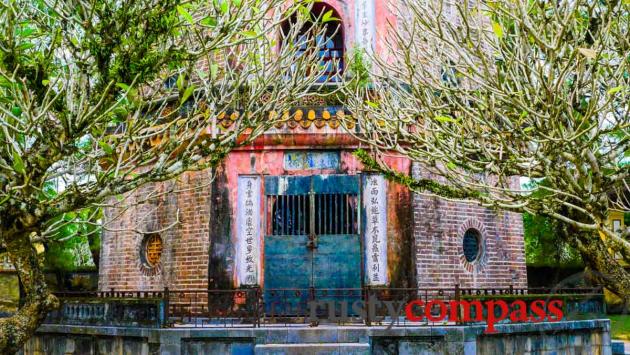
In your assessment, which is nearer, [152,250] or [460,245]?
[460,245]

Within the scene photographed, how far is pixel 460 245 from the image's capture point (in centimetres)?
1587

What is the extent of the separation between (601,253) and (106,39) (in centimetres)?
675

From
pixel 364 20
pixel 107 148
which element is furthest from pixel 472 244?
pixel 107 148

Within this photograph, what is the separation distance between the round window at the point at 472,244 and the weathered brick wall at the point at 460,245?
0.40ft

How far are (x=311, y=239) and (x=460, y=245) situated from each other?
11.8 feet

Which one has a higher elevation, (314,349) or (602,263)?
(602,263)

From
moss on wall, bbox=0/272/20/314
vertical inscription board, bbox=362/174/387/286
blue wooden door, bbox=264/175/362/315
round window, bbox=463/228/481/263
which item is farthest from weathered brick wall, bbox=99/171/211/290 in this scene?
moss on wall, bbox=0/272/20/314

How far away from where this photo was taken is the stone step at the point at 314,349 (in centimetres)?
1164

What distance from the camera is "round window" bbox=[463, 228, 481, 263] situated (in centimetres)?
1622

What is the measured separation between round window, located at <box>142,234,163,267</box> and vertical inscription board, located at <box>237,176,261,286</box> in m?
2.49

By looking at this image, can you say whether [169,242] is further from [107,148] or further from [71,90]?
[107,148]

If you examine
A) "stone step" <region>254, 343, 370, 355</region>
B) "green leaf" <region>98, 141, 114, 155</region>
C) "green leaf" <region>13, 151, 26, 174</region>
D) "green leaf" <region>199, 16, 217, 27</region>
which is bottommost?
"stone step" <region>254, 343, 370, 355</region>

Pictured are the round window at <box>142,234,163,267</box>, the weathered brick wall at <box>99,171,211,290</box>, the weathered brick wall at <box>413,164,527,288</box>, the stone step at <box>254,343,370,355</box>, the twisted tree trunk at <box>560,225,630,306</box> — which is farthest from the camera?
the round window at <box>142,234,163,267</box>

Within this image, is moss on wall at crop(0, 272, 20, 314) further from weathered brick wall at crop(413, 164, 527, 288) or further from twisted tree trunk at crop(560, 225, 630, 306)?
twisted tree trunk at crop(560, 225, 630, 306)
